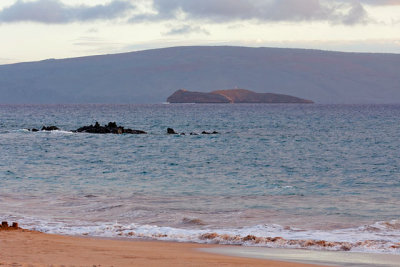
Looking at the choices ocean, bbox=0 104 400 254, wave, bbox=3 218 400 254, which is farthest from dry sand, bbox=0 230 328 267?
ocean, bbox=0 104 400 254

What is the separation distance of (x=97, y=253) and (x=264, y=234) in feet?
16.5

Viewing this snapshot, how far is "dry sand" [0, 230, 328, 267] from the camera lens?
12188 mm

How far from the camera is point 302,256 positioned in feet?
45.8

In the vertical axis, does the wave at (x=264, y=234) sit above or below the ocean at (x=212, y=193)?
above

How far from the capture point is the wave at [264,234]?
1513 cm

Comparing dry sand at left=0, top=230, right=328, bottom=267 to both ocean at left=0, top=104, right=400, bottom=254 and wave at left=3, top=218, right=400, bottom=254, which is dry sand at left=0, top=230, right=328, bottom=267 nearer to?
wave at left=3, top=218, right=400, bottom=254

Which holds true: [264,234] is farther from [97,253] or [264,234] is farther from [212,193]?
[212,193]

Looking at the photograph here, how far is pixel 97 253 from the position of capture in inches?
522

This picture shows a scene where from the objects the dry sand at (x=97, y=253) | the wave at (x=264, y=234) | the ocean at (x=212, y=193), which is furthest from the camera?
the ocean at (x=212, y=193)

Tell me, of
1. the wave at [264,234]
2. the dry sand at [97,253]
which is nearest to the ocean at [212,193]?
the wave at [264,234]

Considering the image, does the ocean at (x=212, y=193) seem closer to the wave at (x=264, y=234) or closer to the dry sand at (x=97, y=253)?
the wave at (x=264, y=234)

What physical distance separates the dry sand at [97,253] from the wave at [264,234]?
3.14 feet

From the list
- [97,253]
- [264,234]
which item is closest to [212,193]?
[264,234]

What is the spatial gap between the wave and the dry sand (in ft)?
3.14
